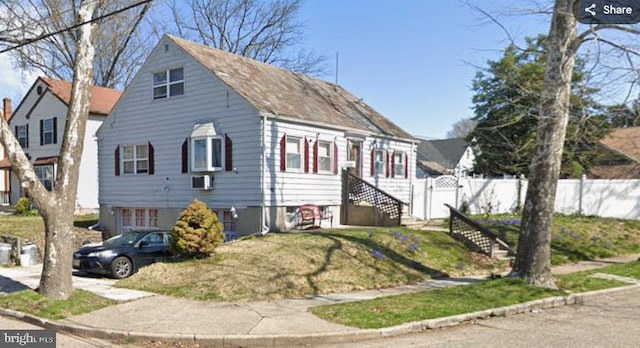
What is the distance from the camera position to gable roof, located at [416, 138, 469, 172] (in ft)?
189

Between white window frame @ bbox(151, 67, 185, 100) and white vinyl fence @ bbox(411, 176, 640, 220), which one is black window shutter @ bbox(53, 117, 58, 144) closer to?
white window frame @ bbox(151, 67, 185, 100)

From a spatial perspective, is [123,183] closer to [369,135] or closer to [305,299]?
[369,135]

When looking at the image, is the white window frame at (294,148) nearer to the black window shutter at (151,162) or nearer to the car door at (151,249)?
the car door at (151,249)

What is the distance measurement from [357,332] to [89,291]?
6188 millimetres

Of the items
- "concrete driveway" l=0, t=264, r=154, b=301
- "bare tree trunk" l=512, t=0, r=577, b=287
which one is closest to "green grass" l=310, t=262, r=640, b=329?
"bare tree trunk" l=512, t=0, r=577, b=287

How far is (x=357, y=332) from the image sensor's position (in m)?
7.52

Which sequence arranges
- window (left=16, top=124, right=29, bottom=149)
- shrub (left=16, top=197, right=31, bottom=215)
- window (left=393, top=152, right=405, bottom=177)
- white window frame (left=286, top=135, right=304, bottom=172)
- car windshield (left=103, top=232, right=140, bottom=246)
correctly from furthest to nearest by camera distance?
window (left=16, top=124, right=29, bottom=149) → shrub (left=16, top=197, right=31, bottom=215) → window (left=393, top=152, right=405, bottom=177) → white window frame (left=286, top=135, right=304, bottom=172) → car windshield (left=103, top=232, right=140, bottom=246)

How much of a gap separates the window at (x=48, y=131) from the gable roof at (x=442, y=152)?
119 ft

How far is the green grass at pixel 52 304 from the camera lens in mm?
8852

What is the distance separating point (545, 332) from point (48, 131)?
33.4 m

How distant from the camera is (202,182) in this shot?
17734 mm

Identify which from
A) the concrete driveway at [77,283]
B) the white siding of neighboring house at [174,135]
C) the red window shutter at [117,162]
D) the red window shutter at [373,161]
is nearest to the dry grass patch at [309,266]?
the concrete driveway at [77,283]

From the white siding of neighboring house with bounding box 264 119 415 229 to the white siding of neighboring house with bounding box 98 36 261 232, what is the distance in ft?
1.61

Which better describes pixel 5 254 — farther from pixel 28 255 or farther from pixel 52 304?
pixel 52 304
